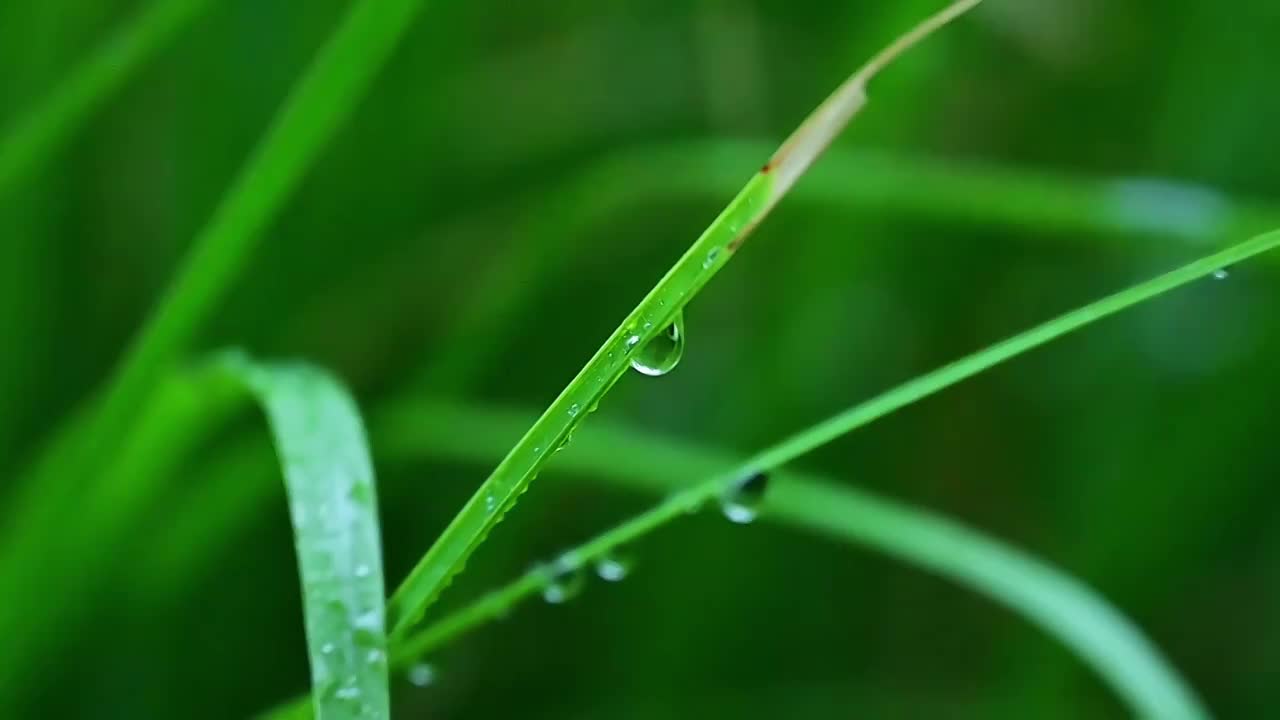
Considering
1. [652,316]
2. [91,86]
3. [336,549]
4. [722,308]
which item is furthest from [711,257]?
[722,308]

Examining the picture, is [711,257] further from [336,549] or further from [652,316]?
[336,549]

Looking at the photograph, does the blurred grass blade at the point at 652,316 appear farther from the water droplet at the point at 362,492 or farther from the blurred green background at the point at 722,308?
the blurred green background at the point at 722,308

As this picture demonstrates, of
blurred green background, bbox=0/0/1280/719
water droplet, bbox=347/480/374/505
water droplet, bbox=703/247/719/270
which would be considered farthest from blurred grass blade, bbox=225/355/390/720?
blurred green background, bbox=0/0/1280/719

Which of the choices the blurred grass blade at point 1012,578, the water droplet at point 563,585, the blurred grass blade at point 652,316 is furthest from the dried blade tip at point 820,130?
the blurred grass blade at point 1012,578

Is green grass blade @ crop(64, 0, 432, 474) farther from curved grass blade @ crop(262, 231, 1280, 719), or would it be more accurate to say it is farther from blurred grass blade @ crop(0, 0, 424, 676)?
curved grass blade @ crop(262, 231, 1280, 719)

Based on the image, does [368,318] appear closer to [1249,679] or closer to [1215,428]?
[1215,428]

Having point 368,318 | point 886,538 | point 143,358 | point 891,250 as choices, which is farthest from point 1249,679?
point 143,358
